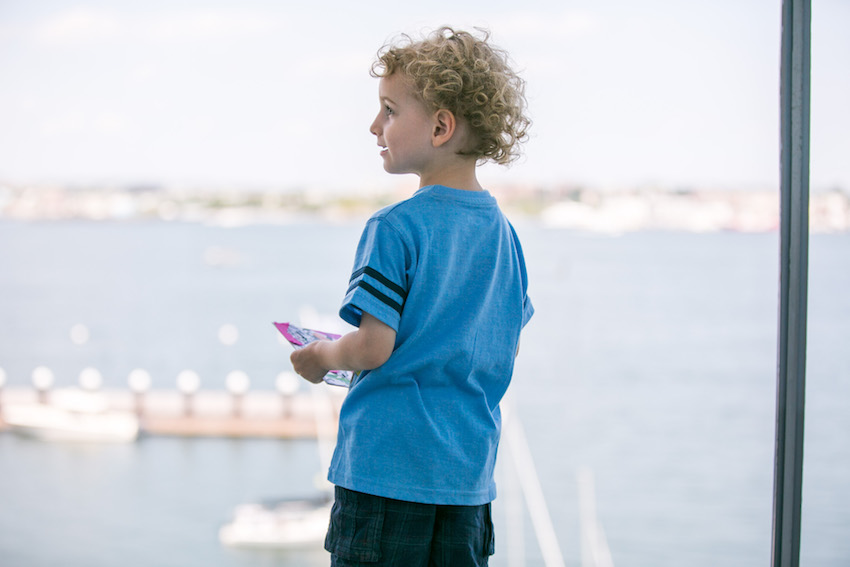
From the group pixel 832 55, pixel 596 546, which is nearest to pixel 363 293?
pixel 832 55

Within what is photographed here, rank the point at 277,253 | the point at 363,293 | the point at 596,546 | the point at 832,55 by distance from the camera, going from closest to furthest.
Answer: the point at 363,293 → the point at 832,55 → the point at 596,546 → the point at 277,253

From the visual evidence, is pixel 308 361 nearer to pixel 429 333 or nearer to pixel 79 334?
pixel 429 333

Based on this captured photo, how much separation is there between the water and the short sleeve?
6.93m

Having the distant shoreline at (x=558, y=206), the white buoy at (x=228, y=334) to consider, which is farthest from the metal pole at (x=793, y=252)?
the white buoy at (x=228, y=334)

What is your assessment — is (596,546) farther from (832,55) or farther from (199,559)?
(832,55)

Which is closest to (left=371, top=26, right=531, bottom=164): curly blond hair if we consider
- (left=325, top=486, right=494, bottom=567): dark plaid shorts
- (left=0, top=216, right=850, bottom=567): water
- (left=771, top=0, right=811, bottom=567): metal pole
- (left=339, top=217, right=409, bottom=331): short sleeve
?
(left=339, top=217, right=409, bottom=331): short sleeve

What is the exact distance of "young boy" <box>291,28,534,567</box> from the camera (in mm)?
863

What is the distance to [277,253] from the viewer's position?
84.8 feet

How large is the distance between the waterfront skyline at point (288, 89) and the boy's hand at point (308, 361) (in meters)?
8.68

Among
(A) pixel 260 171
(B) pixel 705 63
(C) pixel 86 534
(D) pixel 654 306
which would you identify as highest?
(B) pixel 705 63

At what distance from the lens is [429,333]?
2.86 feet

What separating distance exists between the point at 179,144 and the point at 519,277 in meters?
21.2

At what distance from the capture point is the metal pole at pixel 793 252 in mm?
1285

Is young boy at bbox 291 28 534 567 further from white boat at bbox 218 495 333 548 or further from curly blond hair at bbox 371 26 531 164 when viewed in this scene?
white boat at bbox 218 495 333 548
